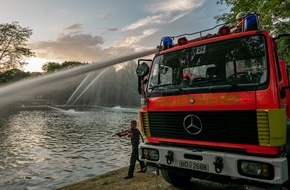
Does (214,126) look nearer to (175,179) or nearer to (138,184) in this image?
(175,179)

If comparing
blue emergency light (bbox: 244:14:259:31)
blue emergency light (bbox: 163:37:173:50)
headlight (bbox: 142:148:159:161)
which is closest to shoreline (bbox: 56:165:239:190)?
headlight (bbox: 142:148:159:161)

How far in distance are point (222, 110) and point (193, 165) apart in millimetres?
1088

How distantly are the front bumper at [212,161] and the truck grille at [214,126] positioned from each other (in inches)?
9.8

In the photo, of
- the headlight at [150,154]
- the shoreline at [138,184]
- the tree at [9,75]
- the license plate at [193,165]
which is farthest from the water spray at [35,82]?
the tree at [9,75]

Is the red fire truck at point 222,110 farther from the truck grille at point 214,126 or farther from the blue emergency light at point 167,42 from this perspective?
the blue emergency light at point 167,42

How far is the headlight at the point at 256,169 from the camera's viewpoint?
4.32 m

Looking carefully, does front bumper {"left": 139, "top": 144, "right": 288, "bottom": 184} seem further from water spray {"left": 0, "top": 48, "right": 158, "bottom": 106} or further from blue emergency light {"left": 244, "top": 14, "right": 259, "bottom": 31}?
water spray {"left": 0, "top": 48, "right": 158, "bottom": 106}

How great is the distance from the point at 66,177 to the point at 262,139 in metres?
10.1

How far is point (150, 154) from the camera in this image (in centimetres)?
582

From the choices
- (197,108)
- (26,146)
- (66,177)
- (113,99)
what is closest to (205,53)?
(197,108)

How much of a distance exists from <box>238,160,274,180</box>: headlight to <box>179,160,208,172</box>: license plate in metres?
0.61

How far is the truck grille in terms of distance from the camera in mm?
4578

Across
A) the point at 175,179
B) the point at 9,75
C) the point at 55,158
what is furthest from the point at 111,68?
the point at 175,179

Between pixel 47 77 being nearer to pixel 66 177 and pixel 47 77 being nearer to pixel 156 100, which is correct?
pixel 66 177
